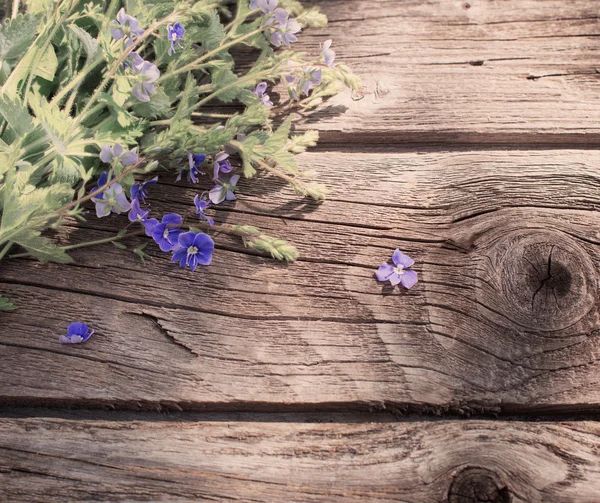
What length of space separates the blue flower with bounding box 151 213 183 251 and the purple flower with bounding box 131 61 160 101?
0.98ft

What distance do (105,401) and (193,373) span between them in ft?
0.72

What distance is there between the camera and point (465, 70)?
1.95 meters

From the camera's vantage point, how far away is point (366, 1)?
2.14 metres

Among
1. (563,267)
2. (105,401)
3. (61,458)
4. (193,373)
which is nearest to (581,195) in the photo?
(563,267)

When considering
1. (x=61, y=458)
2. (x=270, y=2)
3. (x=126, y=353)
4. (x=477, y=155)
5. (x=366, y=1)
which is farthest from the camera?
(x=366, y=1)

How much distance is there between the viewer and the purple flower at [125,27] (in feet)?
4.49

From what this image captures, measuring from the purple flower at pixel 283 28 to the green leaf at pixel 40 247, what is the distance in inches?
32.1

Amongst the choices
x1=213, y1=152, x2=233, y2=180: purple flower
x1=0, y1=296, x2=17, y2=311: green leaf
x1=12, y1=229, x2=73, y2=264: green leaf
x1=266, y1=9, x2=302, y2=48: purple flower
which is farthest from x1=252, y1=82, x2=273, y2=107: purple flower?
x1=0, y1=296, x2=17, y2=311: green leaf

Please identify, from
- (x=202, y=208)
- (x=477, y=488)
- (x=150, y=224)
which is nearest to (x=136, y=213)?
(x=150, y=224)

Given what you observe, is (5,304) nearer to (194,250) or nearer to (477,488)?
(194,250)

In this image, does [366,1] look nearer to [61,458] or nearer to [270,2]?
[270,2]

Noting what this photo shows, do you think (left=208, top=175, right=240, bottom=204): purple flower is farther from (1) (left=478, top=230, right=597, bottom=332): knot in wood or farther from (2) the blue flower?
(1) (left=478, top=230, right=597, bottom=332): knot in wood

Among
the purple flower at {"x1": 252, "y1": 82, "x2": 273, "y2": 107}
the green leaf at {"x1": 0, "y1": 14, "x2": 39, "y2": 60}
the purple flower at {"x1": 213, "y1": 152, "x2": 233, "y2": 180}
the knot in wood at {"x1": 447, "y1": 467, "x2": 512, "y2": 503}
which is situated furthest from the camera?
the purple flower at {"x1": 252, "y1": 82, "x2": 273, "y2": 107}

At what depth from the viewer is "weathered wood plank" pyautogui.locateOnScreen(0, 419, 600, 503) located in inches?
51.4
